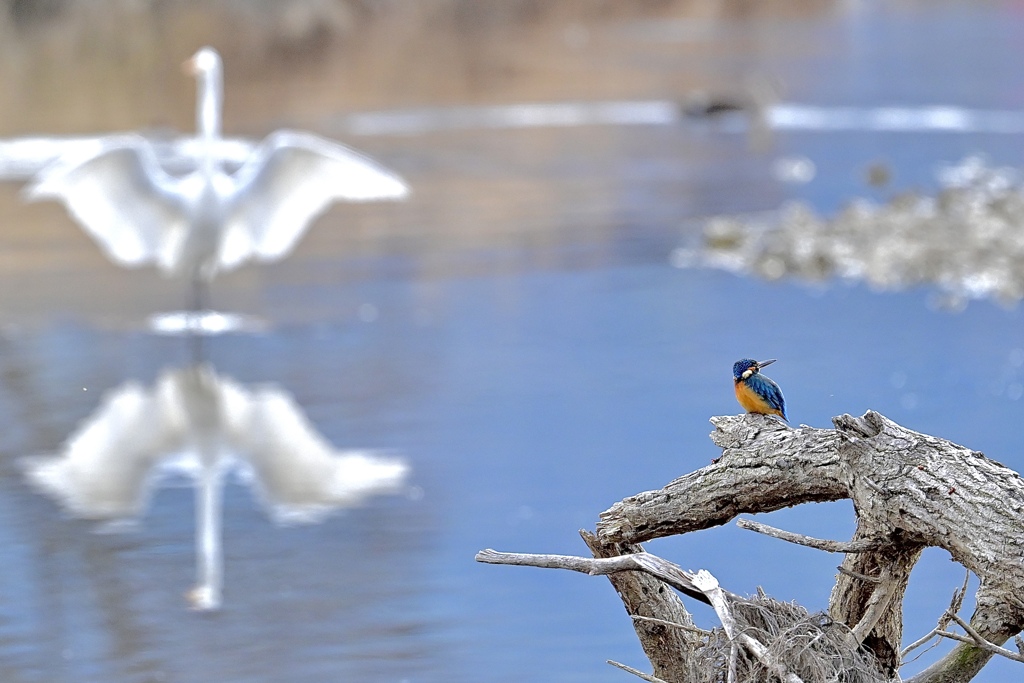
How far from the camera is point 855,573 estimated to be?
267 cm

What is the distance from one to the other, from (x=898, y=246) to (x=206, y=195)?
404 cm

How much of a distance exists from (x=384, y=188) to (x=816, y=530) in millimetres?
3139

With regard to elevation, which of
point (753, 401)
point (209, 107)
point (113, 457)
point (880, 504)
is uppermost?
point (209, 107)

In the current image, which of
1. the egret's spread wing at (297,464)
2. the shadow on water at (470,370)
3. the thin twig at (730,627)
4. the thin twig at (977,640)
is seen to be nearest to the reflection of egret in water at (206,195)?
the shadow on water at (470,370)

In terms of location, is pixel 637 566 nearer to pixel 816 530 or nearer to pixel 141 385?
pixel 816 530

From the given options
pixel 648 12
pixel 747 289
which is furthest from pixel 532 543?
pixel 648 12

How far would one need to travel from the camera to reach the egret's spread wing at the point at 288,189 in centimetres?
714

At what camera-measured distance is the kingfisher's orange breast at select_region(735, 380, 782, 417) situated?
2.94m

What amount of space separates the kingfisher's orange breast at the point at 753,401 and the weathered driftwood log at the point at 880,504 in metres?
0.08

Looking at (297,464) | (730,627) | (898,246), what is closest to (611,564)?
(730,627)

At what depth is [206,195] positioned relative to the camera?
7402 mm

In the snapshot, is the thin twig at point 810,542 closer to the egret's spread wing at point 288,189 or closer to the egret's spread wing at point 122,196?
the egret's spread wing at point 288,189

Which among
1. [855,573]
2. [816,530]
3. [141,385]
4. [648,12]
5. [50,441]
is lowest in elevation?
[855,573]

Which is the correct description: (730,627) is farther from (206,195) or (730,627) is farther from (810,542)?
(206,195)
